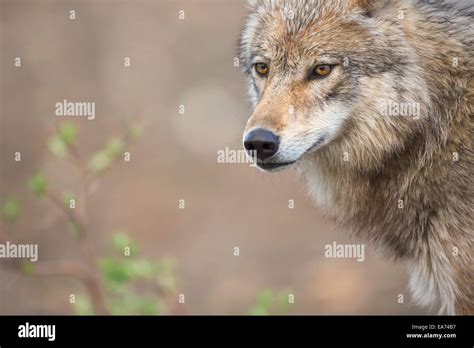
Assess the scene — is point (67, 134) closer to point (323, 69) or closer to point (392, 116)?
point (323, 69)

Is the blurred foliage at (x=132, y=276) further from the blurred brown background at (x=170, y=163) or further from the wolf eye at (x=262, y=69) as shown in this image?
the blurred brown background at (x=170, y=163)

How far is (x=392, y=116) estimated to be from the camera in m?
5.15

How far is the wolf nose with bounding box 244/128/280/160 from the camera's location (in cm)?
488

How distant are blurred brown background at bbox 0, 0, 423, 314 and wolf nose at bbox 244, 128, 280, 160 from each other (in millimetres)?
6003

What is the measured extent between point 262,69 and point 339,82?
55cm

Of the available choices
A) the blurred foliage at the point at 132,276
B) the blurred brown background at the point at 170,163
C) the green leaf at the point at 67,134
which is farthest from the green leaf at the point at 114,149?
the blurred brown background at the point at 170,163

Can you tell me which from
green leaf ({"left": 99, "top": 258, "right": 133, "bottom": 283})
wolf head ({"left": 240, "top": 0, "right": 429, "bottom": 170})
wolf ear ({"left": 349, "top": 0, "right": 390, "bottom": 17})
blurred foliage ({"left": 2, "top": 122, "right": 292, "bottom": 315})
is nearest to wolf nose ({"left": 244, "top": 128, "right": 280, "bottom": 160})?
wolf head ({"left": 240, "top": 0, "right": 429, "bottom": 170})

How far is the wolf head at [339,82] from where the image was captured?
198 inches

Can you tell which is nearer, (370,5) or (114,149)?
(370,5)

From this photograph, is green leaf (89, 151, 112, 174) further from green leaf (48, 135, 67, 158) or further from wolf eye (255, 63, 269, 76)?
wolf eye (255, 63, 269, 76)

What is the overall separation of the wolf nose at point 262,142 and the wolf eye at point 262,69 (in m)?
0.59

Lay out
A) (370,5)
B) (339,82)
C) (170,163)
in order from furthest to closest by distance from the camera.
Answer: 1. (170,163)
2. (370,5)
3. (339,82)

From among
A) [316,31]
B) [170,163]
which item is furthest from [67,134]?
[170,163]
